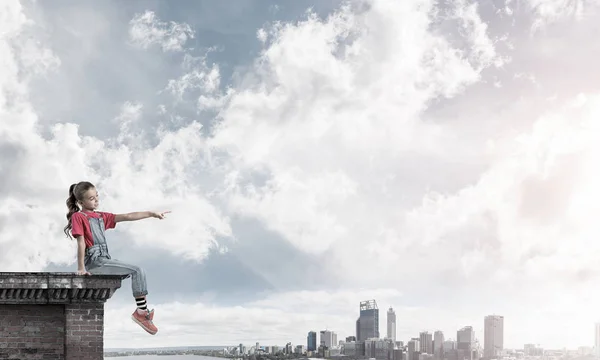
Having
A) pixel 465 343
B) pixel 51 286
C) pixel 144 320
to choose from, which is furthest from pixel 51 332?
pixel 465 343

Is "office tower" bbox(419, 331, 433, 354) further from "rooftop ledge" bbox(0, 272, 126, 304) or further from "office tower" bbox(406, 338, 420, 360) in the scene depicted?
"rooftop ledge" bbox(0, 272, 126, 304)

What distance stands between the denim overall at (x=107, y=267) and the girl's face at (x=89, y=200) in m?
0.11

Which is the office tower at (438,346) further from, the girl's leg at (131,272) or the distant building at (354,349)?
the girl's leg at (131,272)

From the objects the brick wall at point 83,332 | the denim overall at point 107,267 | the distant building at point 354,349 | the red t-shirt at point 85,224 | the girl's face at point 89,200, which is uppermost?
the girl's face at point 89,200

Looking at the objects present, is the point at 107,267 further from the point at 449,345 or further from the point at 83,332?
the point at 449,345

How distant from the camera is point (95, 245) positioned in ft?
29.0

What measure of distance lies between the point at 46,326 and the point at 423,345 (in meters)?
141

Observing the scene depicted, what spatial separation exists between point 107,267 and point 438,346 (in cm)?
13741

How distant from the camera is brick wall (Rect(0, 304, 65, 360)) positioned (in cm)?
858

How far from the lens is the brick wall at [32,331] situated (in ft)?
28.1

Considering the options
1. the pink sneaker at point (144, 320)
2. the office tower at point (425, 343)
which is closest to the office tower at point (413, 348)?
the office tower at point (425, 343)

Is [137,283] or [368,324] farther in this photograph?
[368,324]

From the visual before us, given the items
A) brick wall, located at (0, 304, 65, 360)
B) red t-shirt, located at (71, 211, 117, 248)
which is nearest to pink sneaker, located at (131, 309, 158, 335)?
brick wall, located at (0, 304, 65, 360)

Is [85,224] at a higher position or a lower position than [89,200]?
Result: lower
